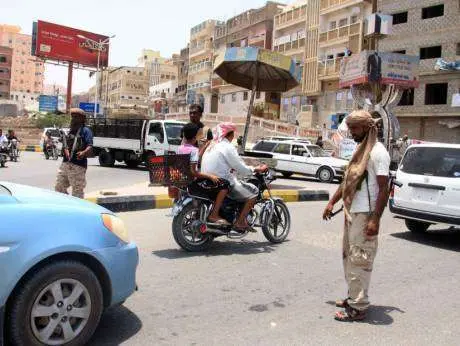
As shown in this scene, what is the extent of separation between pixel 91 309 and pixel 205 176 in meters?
3.23

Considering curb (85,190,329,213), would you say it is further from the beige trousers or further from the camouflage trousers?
the beige trousers

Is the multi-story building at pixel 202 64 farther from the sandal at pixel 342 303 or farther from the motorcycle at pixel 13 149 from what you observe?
the sandal at pixel 342 303

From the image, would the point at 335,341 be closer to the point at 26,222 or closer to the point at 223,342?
the point at 223,342

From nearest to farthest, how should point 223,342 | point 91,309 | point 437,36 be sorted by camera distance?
point 91,309 < point 223,342 < point 437,36

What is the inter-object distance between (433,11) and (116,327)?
4087 cm

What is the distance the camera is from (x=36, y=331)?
11.4 ft

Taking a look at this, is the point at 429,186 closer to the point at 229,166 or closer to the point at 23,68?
the point at 229,166

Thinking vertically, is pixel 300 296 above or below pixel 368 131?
below

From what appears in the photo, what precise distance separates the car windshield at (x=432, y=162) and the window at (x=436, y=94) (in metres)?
32.0

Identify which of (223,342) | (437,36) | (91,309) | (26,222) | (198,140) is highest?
(437,36)

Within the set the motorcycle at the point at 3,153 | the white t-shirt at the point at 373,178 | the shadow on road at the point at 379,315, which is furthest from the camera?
the motorcycle at the point at 3,153

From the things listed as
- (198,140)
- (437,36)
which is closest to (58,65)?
(437,36)

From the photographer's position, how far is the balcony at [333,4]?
44.2 meters

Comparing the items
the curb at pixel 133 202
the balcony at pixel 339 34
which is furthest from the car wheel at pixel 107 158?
the balcony at pixel 339 34
